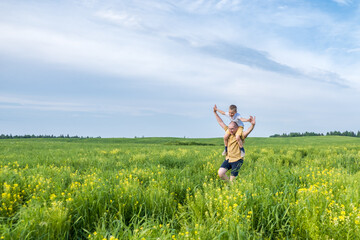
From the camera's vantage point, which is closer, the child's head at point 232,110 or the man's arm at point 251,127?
the man's arm at point 251,127

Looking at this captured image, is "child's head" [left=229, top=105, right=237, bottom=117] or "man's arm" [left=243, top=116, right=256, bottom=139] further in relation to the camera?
"child's head" [left=229, top=105, right=237, bottom=117]

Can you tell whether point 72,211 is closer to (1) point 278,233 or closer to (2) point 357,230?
(1) point 278,233

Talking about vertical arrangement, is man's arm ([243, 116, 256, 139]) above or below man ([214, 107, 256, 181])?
above

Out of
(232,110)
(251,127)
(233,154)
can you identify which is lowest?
(233,154)

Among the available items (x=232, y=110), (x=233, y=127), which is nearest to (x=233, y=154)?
(x=233, y=127)

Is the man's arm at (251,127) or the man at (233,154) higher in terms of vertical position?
the man's arm at (251,127)

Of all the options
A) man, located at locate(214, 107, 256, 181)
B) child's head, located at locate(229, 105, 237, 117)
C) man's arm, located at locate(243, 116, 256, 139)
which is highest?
child's head, located at locate(229, 105, 237, 117)

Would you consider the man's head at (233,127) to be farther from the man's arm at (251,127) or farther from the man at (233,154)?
the man's arm at (251,127)

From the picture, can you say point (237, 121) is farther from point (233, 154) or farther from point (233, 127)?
point (233, 154)

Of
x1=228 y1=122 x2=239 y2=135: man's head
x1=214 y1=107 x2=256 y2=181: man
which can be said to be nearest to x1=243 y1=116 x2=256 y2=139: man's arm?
x1=214 y1=107 x2=256 y2=181: man

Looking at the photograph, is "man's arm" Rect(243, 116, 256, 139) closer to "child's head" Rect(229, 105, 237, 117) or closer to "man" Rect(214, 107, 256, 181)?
"man" Rect(214, 107, 256, 181)

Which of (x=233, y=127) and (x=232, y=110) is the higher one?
(x=232, y=110)

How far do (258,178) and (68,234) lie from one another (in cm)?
406

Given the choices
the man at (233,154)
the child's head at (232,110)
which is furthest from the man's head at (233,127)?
the child's head at (232,110)
